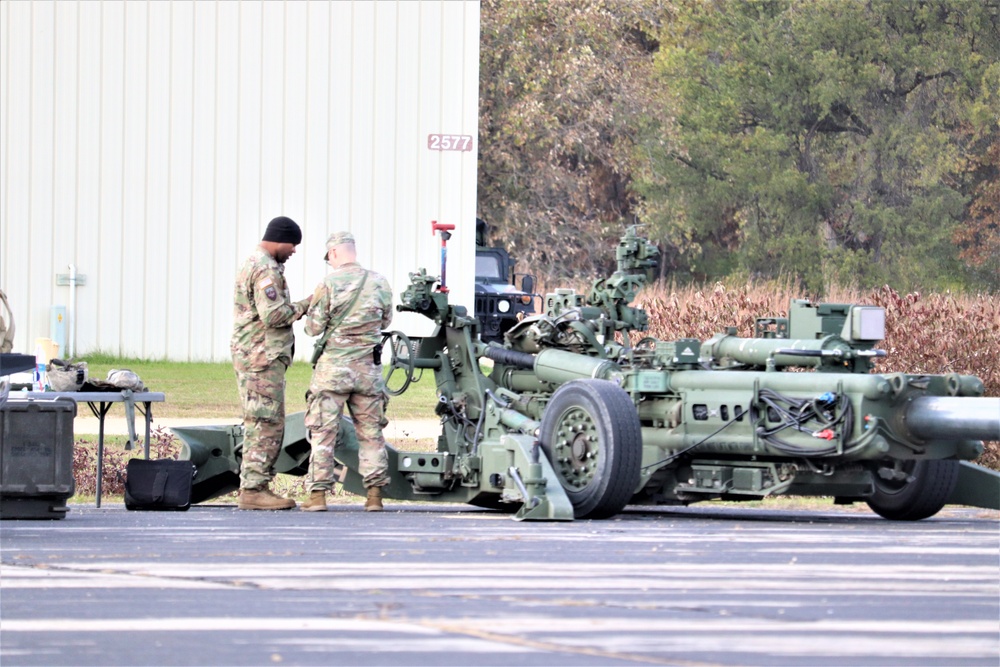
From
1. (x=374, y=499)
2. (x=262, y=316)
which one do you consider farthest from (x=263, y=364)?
(x=374, y=499)

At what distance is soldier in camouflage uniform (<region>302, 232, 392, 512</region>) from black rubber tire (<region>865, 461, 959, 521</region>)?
3635 millimetres

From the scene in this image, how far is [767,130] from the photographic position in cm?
4509

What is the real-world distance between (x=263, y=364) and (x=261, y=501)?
1.01 m

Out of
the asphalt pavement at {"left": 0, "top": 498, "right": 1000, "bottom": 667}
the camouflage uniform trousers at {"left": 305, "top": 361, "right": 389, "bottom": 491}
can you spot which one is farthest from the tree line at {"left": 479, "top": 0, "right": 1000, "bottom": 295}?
the asphalt pavement at {"left": 0, "top": 498, "right": 1000, "bottom": 667}

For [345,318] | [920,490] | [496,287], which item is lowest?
[920,490]

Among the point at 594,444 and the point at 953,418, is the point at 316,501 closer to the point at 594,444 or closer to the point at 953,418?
the point at 594,444

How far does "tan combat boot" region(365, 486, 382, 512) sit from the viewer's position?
14084mm

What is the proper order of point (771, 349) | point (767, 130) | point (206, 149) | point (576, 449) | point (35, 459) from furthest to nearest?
point (767, 130) → point (206, 149) → point (771, 349) → point (576, 449) → point (35, 459)

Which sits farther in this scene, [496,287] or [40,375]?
[496,287]

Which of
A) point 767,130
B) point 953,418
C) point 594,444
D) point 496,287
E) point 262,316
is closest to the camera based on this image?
point 953,418

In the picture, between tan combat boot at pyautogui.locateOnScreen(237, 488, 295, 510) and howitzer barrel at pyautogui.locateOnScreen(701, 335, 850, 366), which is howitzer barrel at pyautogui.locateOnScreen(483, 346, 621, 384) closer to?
howitzer barrel at pyautogui.locateOnScreen(701, 335, 850, 366)

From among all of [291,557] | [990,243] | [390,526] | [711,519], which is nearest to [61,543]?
[291,557]

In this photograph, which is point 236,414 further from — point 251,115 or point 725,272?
point 725,272

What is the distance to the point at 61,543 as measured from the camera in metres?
10.6
